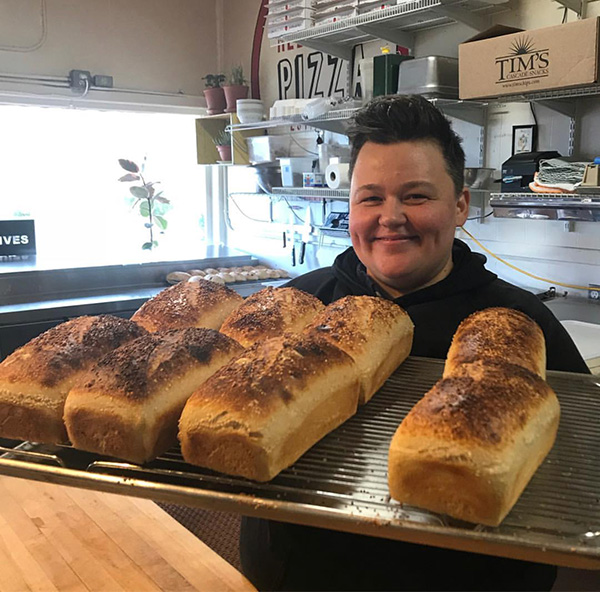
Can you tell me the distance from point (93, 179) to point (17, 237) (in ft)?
2.70

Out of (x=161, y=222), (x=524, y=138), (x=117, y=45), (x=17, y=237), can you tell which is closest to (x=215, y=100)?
(x=117, y=45)

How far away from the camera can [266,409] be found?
0.74 metres

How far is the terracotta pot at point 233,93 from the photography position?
4.15m

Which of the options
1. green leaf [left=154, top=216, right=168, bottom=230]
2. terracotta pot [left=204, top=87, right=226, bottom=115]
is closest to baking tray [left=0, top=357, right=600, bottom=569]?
terracotta pot [left=204, top=87, right=226, bottom=115]

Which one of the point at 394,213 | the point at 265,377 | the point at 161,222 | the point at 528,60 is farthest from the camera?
the point at 161,222

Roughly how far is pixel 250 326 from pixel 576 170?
62.7 inches

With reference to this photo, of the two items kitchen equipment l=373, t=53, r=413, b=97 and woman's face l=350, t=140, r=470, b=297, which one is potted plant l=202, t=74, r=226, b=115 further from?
woman's face l=350, t=140, r=470, b=297

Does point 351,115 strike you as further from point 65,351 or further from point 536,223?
point 65,351

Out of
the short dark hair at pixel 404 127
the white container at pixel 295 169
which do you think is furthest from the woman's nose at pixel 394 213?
the white container at pixel 295 169

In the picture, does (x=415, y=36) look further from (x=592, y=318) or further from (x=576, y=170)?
(x=592, y=318)

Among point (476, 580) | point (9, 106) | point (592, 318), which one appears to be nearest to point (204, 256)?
point (9, 106)

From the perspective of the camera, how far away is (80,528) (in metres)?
1.25

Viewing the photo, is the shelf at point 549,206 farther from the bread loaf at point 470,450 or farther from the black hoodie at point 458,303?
the bread loaf at point 470,450

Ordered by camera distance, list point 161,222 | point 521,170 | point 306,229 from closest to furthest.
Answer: point 521,170, point 306,229, point 161,222
